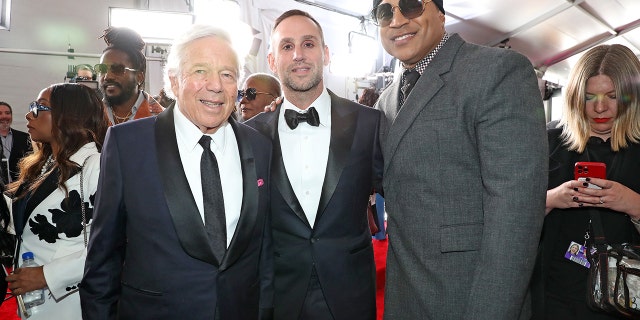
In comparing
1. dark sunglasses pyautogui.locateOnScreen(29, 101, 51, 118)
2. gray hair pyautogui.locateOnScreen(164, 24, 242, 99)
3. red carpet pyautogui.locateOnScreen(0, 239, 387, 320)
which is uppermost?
gray hair pyautogui.locateOnScreen(164, 24, 242, 99)

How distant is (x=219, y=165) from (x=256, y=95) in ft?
8.54

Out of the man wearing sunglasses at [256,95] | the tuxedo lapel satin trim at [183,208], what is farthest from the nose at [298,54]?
the man wearing sunglasses at [256,95]

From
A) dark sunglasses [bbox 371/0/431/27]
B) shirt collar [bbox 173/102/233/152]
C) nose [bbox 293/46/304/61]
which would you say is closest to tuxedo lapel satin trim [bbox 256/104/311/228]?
shirt collar [bbox 173/102/233/152]

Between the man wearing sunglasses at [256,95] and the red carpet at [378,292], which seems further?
the red carpet at [378,292]

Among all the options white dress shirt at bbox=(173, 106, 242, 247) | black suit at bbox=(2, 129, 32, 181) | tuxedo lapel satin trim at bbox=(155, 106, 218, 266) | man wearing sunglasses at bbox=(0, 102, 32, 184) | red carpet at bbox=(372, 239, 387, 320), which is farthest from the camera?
man wearing sunglasses at bbox=(0, 102, 32, 184)

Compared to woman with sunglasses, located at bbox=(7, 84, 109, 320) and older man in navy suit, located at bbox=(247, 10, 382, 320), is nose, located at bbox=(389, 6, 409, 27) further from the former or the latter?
woman with sunglasses, located at bbox=(7, 84, 109, 320)

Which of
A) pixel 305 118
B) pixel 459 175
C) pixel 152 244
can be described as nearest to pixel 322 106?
pixel 305 118

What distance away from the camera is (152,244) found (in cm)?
173

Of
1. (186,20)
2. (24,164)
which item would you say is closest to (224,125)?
(24,164)

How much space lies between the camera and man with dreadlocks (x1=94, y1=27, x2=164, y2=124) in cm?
329

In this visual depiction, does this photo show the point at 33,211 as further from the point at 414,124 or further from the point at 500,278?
the point at 500,278

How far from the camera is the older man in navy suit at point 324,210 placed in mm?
2184

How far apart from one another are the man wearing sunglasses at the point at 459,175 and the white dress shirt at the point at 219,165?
694 mm

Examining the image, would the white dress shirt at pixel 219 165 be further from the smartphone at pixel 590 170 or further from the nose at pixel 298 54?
the smartphone at pixel 590 170
